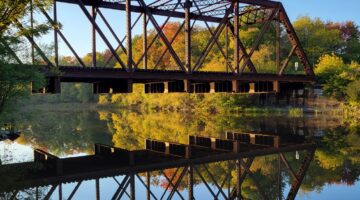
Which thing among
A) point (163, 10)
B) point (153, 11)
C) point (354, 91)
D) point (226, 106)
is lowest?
point (226, 106)

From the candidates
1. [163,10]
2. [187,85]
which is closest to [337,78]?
[163,10]

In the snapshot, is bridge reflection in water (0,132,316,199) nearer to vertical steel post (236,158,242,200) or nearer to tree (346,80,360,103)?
vertical steel post (236,158,242,200)

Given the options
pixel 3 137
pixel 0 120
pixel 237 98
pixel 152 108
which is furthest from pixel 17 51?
pixel 152 108

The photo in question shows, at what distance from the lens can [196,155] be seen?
82.4ft

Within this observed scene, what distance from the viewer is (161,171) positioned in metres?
20.3

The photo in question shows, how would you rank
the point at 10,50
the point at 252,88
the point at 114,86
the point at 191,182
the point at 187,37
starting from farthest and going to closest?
the point at 252,88 < the point at 114,86 < the point at 187,37 < the point at 10,50 < the point at 191,182

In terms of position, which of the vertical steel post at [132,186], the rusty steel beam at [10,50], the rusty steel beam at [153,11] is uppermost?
the rusty steel beam at [153,11]

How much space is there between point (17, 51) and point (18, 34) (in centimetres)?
146

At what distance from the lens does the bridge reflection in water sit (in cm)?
1644

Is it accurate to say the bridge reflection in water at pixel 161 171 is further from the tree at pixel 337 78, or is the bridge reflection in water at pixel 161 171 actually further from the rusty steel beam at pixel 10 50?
the tree at pixel 337 78

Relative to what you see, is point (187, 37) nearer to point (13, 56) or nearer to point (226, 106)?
point (13, 56)

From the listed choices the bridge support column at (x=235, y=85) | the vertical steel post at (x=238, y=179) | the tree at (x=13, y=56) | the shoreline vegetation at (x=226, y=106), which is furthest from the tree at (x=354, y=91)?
the tree at (x=13, y=56)

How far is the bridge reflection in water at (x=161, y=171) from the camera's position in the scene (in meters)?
16.4

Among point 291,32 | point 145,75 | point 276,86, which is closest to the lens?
point 145,75
